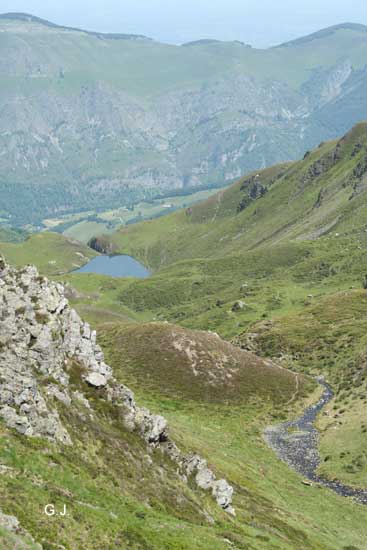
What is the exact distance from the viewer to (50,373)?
6025 centimetres

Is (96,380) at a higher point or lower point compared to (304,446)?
higher

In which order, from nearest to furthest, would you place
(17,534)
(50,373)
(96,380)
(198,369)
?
(17,534), (50,373), (96,380), (198,369)

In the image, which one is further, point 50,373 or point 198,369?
point 198,369

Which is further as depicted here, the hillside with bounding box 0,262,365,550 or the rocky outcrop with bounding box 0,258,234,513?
the rocky outcrop with bounding box 0,258,234,513

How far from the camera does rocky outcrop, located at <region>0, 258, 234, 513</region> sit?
5162 cm

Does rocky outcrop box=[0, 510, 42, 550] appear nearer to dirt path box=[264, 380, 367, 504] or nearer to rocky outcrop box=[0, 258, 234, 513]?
rocky outcrop box=[0, 258, 234, 513]

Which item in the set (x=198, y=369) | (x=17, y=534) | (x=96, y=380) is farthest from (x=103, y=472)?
(x=198, y=369)

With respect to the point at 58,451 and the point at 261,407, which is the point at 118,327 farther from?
the point at 58,451

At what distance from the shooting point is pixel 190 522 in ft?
175

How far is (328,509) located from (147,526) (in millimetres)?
43515

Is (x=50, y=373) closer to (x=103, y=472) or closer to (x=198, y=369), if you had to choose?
(x=103, y=472)

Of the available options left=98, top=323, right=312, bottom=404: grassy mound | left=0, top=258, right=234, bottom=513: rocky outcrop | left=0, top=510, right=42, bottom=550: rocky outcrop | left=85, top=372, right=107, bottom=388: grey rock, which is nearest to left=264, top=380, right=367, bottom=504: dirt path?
left=98, top=323, right=312, bottom=404: grassy mound

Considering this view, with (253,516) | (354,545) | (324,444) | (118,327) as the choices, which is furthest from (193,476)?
(118,327)

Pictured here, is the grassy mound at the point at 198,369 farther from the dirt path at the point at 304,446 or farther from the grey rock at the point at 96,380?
the grey rock at the point at 96,380
